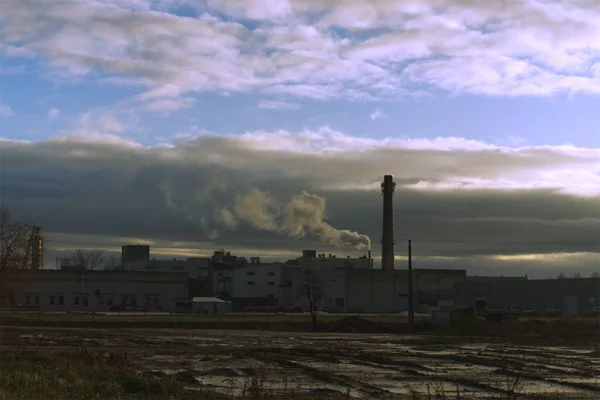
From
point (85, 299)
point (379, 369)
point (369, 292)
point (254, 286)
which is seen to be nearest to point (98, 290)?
point (85, 299)

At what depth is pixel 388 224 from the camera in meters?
120

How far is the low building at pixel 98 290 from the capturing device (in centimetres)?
11700

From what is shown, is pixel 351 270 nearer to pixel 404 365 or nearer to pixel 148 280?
pixel 148 280

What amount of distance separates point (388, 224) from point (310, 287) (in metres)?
21.2

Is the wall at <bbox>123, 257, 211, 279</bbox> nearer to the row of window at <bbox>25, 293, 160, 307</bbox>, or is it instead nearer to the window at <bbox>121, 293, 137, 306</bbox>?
the row of window at <bbox>25, 293, 160, 307</bbox>

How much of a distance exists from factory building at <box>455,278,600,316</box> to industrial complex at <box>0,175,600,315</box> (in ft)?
0.44

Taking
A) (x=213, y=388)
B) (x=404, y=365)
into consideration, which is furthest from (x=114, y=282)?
(x=213, y=388)

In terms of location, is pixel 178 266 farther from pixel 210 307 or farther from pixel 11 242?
pixel 11 242

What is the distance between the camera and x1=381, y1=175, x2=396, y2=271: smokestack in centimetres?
12031

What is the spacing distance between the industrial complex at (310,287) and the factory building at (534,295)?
0.13m

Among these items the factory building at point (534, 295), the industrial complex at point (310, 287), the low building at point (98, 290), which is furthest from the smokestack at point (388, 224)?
the low building at point (98, 290)

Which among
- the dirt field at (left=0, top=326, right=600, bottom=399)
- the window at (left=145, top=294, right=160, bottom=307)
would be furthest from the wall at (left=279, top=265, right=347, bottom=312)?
the dirt field at (left=0, top=326, right=600, bottom=399)

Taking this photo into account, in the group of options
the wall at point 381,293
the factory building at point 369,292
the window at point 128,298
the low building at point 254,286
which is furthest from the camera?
the low building at point 254,286

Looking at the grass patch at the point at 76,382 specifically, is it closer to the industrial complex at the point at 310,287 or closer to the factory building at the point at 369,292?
the industrial complex at the point at 310,287
